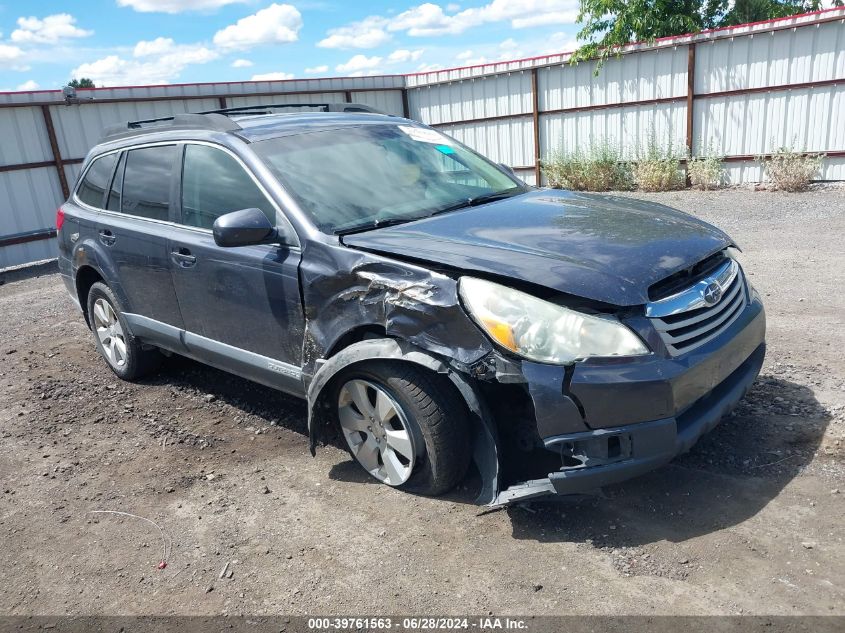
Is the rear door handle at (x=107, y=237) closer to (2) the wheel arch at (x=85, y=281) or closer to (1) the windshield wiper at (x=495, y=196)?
(2) the wheel arch at (x=85, y=281)

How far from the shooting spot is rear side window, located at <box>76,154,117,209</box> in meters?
5.00

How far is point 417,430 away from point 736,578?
1397 millimetres

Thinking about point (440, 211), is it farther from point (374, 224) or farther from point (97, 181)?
point (97, 181)

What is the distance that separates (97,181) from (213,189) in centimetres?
168

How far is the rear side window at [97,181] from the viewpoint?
5.00m

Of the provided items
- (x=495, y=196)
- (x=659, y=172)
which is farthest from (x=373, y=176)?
(x=659, y=172)

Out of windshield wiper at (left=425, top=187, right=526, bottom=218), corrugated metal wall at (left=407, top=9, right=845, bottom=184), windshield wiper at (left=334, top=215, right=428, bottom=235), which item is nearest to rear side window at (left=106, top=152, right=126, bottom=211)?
windshield wiper at (left=334, top=215, right=428, bottom=235)

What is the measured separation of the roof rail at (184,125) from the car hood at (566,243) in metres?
1.35

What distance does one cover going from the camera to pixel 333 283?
3275 mm

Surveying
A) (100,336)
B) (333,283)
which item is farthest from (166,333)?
(333,283)

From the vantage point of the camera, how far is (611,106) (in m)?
14.4

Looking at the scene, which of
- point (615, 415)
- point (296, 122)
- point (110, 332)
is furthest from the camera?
point (110, 332)

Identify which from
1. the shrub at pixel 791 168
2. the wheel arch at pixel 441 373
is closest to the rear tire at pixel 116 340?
the wheel arch at pixel 441 373

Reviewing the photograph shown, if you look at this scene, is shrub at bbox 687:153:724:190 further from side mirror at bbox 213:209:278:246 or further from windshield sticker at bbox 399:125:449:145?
side mirror at bbox 213:209:278:246
